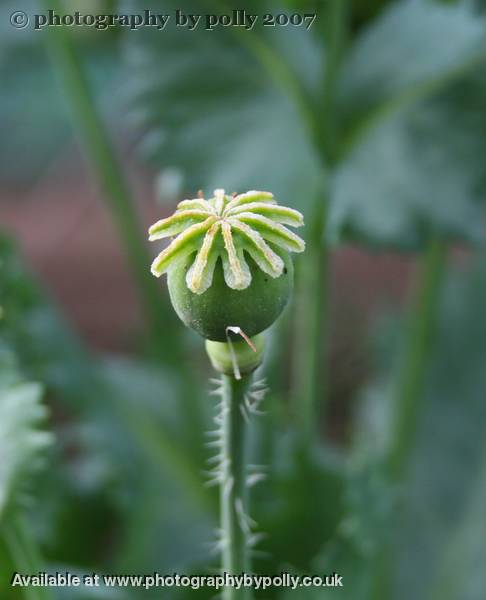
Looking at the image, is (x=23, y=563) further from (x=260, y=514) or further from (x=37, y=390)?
(x=260, y=514)

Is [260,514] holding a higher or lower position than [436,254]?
lower

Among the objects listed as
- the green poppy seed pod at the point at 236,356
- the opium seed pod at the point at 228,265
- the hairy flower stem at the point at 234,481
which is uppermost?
the opium seed pod at the point at 228,265

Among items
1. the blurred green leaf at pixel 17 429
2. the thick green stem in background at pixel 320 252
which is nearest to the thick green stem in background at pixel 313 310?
the thick green stem in background at pixel 320 252

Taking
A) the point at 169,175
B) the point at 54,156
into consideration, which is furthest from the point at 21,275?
the point at 54,156

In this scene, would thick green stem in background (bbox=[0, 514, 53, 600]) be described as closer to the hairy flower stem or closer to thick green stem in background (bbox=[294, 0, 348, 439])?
the hairy flower stem

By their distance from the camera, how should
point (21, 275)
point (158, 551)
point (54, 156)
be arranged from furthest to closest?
point (54, 156) → point (158, 551) → point (21, 275)

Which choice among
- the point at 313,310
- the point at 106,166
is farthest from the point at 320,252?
the point at 106,166

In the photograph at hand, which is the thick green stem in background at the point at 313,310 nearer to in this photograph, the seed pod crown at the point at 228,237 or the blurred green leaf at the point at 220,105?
the blurred green leaf at the point at 220,105
